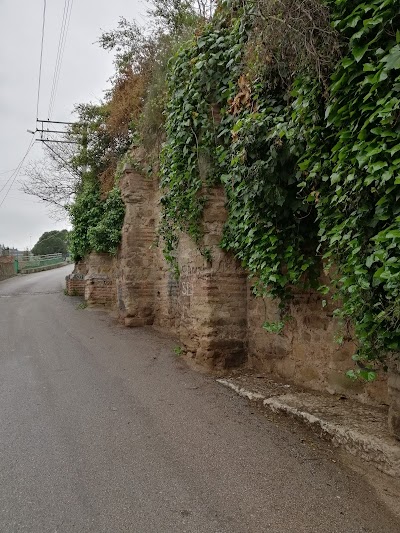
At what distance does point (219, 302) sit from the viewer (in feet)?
16.9

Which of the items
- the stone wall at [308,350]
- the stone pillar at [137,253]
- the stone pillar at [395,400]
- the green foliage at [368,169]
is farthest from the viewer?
the stone pillar at [137,253]

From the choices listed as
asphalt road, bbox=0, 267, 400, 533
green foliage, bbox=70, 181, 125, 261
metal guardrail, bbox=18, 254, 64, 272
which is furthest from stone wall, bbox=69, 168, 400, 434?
metal guardrail, bbox=18, 254, 64, 272

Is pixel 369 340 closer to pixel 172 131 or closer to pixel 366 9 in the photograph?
pixel 366 9

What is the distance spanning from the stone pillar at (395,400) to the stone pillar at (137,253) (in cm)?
642

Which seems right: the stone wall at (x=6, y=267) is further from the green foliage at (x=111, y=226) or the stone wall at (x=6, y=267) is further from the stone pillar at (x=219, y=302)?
the stone pillar at (x=219, y=302)

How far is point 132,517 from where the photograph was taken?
2.44 metres

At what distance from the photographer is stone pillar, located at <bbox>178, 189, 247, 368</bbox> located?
5.15 meters

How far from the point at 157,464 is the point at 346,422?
5.21 feet

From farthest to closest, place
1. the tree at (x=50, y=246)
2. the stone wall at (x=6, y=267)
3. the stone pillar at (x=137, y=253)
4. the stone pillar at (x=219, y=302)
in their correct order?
the tree at (x=50, y=246) → the stone wall at (x=6, y=267) → the stone pillar at (x=137, y=253) → the stone pillar at (x=219, y=302)

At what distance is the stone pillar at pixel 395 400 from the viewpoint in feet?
8.70

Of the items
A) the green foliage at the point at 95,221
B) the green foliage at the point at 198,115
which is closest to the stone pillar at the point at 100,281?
the green foliage at the point at 95,221

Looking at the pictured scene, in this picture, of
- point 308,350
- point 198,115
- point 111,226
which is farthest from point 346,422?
point 111,226

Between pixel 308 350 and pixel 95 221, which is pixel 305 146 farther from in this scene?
pixel 95 221

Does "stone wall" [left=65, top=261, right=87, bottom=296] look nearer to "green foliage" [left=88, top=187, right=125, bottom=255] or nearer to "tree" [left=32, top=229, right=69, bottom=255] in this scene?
"green foliage" [left=88, top=187, right=125, bottom=255]
